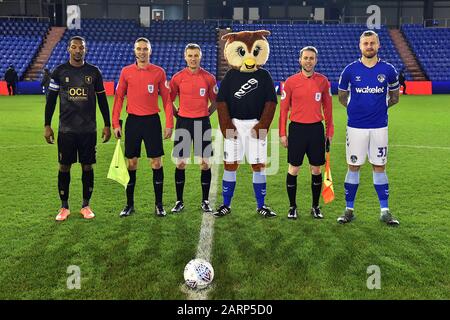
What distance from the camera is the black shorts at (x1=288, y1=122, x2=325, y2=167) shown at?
16.7 feet

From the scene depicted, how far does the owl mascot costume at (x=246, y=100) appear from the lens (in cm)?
521

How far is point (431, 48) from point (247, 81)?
28082 millimetres

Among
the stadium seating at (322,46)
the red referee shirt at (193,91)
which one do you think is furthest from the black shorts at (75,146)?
the stadium seating at (322,46)

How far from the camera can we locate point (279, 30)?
3148 cm

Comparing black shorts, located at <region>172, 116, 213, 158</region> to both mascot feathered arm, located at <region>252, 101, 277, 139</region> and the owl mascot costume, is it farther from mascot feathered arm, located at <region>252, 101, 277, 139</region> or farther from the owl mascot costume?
mascot feathered arm, located at <region>252, 101, 277, 139</region>

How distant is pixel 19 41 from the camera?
2817 centimetres

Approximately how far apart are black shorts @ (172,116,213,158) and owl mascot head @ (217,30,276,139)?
0.25 metres

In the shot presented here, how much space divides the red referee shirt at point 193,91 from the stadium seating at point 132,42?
20.8 metres

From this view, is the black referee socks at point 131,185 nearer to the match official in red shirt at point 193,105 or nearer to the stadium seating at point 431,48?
the match official in red shirt at point 193,105

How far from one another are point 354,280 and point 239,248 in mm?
1139

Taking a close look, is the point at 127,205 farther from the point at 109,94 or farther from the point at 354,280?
the point at 109,94

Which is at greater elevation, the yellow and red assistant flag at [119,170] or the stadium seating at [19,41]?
the stadium seating at [19,41]

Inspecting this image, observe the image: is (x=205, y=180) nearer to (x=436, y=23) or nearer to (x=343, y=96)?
(x=343, y=96)
